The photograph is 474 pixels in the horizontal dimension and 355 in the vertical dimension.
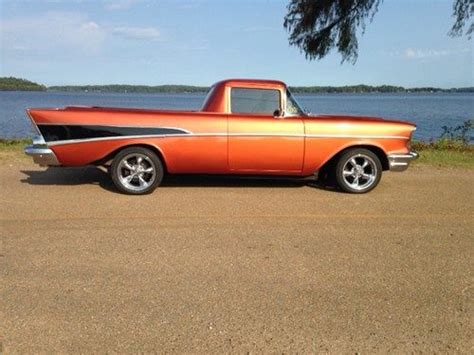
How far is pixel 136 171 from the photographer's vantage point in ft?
22.2

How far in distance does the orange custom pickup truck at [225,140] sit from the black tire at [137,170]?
1 centimetres

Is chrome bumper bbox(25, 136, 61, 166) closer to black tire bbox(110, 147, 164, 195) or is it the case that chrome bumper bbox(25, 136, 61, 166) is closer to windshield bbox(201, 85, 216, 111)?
black tire bbox(110, 147, 164, 195)

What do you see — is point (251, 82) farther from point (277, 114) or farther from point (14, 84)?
point (14, 84)

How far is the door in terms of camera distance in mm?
6836

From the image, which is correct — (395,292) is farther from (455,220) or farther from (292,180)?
(292,180)

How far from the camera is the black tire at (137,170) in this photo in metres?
6.75

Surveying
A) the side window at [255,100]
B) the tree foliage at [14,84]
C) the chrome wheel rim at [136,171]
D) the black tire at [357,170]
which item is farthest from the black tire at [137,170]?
the tree foliage at [14,84]

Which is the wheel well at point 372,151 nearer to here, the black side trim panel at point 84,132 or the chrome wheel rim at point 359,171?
the chrome wheel rim at point 359,171

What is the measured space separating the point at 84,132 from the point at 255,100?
235 centimetres

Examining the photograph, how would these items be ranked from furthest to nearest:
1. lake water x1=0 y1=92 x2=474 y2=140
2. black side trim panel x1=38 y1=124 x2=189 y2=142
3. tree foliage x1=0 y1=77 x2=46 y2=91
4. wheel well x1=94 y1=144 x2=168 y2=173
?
tree foliage x1=0 y1=77 x2=46 y2=91 → lake water x1=0 y1=92 x2=474 y2=140 → wheel well x1=94 y1=144 x2=168 y2=173 → black side trim panel x1=38 y1=124 x2=189 y2=142

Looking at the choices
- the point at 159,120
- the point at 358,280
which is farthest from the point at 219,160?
the point at 358,280

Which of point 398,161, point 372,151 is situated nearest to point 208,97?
point 372,151

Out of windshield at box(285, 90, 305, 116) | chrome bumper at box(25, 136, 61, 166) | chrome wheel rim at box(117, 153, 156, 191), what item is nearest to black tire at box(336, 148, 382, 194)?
windshield at box(285, 90, 305, 116)

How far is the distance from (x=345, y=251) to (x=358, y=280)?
25.8 inches
